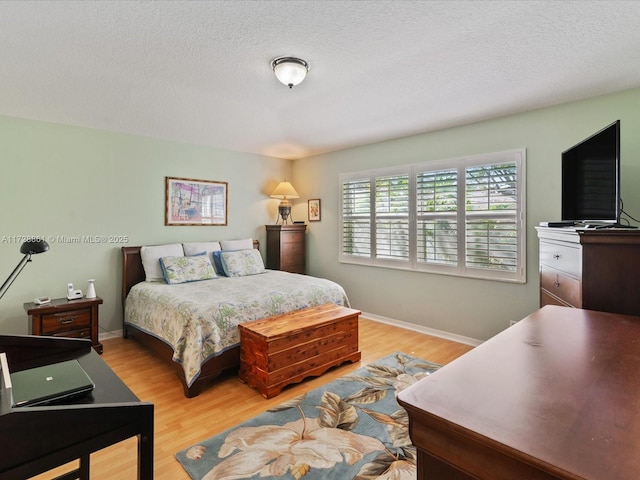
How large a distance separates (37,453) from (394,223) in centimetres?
404

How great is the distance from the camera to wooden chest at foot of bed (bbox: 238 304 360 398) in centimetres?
268

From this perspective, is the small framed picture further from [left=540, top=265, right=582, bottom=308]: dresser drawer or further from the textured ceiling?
[left=540, top=265, right=582, bottom=308]: dresser drawer

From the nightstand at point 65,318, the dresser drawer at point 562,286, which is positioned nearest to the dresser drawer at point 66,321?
the nightstand at point 65,318

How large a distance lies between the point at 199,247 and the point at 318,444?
10.2 feet

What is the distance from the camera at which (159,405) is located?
2535mm

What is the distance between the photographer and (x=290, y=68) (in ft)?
7.68

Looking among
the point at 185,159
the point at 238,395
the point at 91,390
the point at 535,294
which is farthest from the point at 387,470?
the point at 185,159

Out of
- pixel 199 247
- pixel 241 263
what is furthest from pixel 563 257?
pixel 199 247

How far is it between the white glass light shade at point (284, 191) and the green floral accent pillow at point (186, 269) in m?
1.65

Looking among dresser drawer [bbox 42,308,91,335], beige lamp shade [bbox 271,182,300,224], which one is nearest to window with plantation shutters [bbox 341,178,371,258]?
beige lamp shade [bbox 271,182,300,224]

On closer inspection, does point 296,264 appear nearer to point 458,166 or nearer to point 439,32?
point 458,166

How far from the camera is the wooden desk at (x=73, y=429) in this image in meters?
0.86

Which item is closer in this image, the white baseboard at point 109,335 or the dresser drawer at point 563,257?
the dresser drawer at point 563,257

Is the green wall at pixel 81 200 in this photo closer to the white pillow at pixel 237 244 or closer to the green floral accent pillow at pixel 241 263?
the white pillow at pixel 237 244
